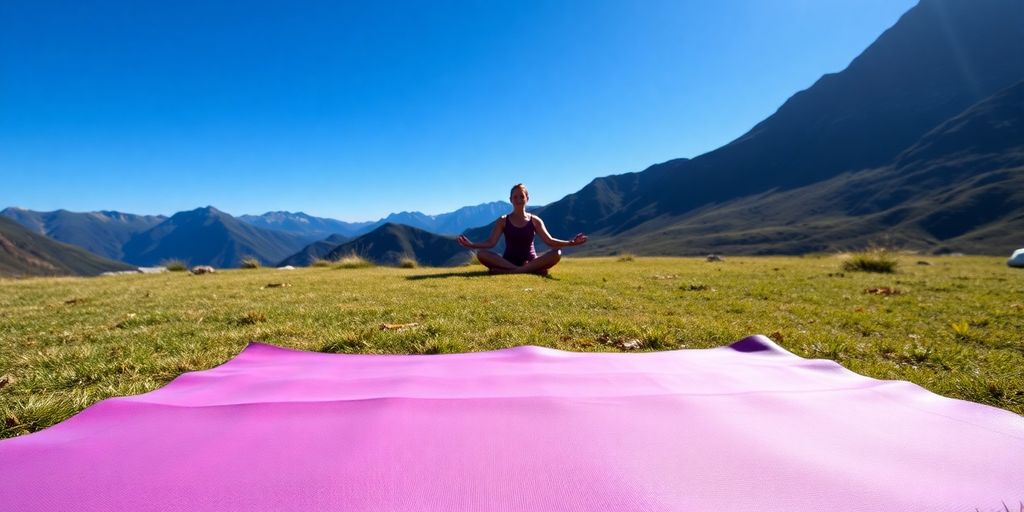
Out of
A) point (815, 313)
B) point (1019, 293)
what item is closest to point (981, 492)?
point (815, 313)

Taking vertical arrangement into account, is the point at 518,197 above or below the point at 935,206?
above

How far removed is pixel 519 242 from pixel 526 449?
359 inches

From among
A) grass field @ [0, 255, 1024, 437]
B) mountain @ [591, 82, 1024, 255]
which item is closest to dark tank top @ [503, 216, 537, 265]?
grass field @ [0, 255, 1024, 437]

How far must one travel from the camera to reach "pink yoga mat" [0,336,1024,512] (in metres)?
1.29

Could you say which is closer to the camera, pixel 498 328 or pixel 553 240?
pixel 498 328

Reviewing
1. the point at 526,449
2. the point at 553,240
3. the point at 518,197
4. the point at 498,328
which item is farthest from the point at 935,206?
the point at 526,449

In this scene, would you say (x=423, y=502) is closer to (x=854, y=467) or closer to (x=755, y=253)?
(x=854, y=467)

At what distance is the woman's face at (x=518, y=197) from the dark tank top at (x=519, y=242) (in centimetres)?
44

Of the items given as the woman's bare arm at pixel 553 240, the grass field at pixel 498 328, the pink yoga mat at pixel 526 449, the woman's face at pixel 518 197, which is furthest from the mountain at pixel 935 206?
the pink yoga mat at pixel 526 449

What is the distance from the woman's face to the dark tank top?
0.44m

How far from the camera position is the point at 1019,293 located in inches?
263

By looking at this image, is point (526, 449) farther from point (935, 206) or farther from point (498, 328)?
point (935, 206)

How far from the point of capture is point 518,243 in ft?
34.9

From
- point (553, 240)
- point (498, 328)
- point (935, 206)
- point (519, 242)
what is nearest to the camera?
point (498, 328)
